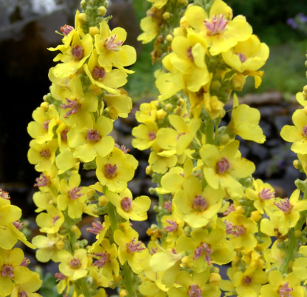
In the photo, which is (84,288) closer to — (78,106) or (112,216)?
(112,216)

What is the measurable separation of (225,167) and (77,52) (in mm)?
281

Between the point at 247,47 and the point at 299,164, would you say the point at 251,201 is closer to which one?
the point at 299,164

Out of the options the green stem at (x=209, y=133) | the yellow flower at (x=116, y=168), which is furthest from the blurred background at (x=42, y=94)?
the green stem at (x=209, y=133)

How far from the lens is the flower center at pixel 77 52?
2.16 ft

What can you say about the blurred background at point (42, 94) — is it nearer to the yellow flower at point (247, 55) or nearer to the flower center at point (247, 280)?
the flower center at point (247, 280)

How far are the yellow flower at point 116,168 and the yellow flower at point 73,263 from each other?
22 cm

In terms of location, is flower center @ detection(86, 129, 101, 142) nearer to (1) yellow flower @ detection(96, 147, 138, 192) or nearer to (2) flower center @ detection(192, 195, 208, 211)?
(1) yellow flower @ detection(96, 147, 138, 192)

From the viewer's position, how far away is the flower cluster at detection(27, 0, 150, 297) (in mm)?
662

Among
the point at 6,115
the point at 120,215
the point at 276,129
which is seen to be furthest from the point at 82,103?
the point at 276,129

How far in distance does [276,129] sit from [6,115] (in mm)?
2651

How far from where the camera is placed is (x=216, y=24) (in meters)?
0.55

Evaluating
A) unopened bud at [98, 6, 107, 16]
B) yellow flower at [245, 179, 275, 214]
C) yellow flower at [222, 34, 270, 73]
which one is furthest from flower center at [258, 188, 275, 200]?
unopened bud at [98, 6, 107, 16]

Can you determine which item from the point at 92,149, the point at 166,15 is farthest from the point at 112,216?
the point at 166,15

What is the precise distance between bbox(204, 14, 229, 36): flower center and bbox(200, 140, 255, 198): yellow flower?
140 millimetres
